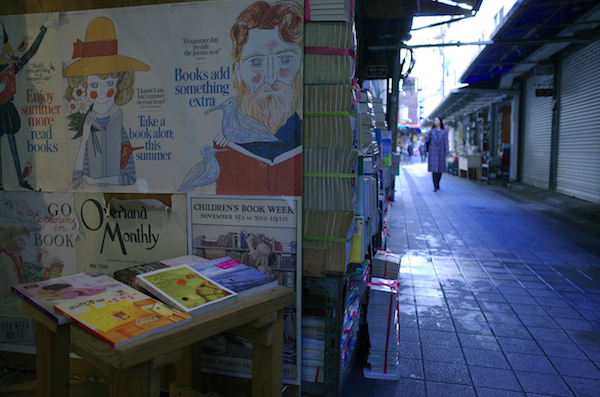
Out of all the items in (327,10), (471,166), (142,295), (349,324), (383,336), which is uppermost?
(327,10)

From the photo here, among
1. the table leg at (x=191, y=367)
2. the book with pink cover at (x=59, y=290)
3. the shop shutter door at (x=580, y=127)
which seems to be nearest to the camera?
the book with pink cover at (x=59, y=290)

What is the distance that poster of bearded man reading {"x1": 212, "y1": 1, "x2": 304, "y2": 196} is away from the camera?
213 cm

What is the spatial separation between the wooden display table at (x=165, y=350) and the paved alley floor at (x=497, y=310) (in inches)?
36.9

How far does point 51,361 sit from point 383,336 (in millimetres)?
1876

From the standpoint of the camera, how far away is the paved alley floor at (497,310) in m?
2.69

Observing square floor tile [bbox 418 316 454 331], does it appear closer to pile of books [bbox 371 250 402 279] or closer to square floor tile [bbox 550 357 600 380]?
pile of books [bbox 371 250 402 279]

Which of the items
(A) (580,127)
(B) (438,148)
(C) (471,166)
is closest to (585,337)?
(A) (580,127)

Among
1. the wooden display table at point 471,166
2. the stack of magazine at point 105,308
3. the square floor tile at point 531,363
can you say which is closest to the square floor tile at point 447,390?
the square floor tile at point 531,363

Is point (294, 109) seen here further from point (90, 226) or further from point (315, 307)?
point (90, 226)

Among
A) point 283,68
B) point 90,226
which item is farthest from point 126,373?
point 283,68

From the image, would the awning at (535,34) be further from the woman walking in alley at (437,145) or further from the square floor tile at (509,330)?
the square floor tile at (509,330)

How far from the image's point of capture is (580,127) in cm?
1046

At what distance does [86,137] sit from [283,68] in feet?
3.98

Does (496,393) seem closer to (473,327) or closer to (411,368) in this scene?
(411,368)
